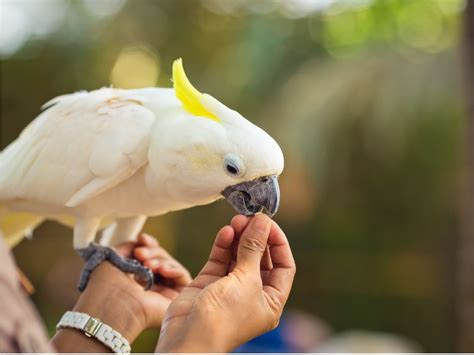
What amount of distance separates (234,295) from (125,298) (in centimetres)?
55

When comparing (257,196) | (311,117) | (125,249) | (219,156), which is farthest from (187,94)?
(311,117)

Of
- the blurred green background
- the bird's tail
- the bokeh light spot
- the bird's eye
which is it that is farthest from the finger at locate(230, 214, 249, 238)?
the bokeh light spot

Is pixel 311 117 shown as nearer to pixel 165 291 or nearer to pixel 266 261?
pixel 165 291

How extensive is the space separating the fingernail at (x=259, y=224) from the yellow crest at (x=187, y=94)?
0.26 m

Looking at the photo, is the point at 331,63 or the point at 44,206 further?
the point at 331,63

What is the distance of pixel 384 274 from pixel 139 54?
267cm

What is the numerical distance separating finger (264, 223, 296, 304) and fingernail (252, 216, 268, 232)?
0.02m

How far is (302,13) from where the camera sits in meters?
4.98

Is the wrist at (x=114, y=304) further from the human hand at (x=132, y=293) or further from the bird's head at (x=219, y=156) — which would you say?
the bird's head at (x=219, y=156)

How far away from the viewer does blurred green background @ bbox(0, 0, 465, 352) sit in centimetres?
450

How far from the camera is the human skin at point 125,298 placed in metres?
1.31

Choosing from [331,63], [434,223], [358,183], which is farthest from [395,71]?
[434,223]

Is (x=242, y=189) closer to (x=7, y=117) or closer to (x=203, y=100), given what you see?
(x=203, y=100)

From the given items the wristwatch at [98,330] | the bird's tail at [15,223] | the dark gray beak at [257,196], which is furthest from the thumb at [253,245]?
the bird's tail at [15,223]
